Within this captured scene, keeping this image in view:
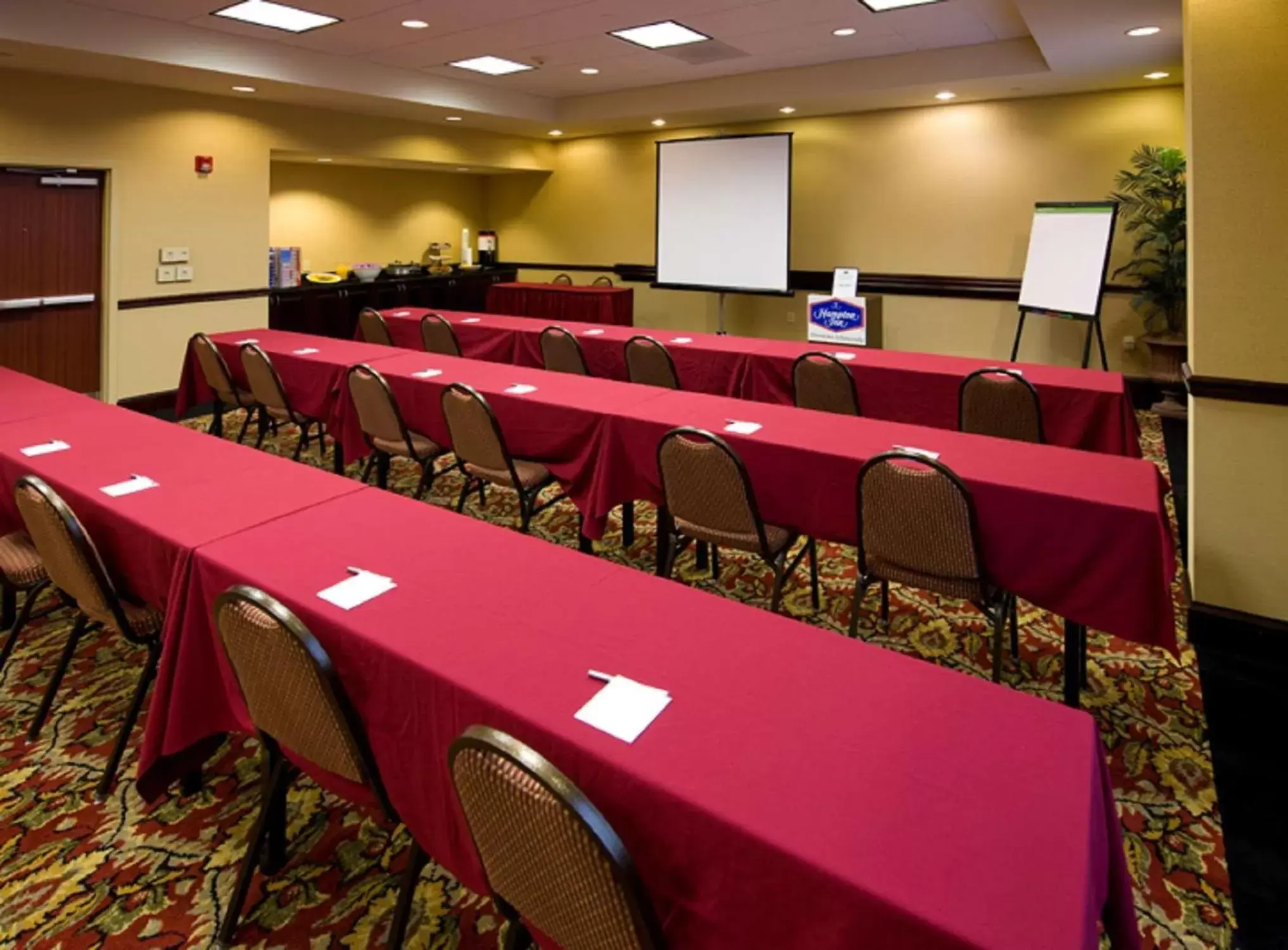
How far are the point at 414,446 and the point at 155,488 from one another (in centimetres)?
178

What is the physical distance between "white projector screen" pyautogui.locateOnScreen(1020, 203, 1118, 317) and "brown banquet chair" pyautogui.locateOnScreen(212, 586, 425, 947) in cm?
689

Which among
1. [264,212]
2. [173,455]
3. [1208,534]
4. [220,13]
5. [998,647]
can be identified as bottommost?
[998,647]

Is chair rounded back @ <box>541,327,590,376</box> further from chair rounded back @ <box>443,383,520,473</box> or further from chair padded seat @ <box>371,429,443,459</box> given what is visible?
chair rounded back @ <box>443,383,520,473</box>

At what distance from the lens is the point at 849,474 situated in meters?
3.05

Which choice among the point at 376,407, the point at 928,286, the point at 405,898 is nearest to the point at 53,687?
the point at 405,898

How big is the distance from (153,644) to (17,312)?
5.39 metres

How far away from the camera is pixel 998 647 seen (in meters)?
2.65

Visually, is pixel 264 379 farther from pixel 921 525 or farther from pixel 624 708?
pixel 624 708

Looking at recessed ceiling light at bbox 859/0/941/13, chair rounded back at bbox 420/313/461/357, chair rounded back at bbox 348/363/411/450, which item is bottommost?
chair rounded back at bbox 348/363/411/450

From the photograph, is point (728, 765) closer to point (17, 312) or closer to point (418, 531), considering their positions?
point (418, 531)

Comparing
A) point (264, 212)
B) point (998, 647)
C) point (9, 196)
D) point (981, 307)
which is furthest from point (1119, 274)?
point (9, 196)

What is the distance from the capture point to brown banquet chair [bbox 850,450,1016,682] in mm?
2598

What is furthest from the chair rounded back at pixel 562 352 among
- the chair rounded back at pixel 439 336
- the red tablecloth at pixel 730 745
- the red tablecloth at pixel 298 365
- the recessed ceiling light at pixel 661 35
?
the red tablecloth at pixel 730 745

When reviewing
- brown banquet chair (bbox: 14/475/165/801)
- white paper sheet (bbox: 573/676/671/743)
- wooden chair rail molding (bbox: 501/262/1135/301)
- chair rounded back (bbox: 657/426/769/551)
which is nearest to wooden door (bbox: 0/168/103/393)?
brown banquet chair (bbox: 14/475/165/801)
